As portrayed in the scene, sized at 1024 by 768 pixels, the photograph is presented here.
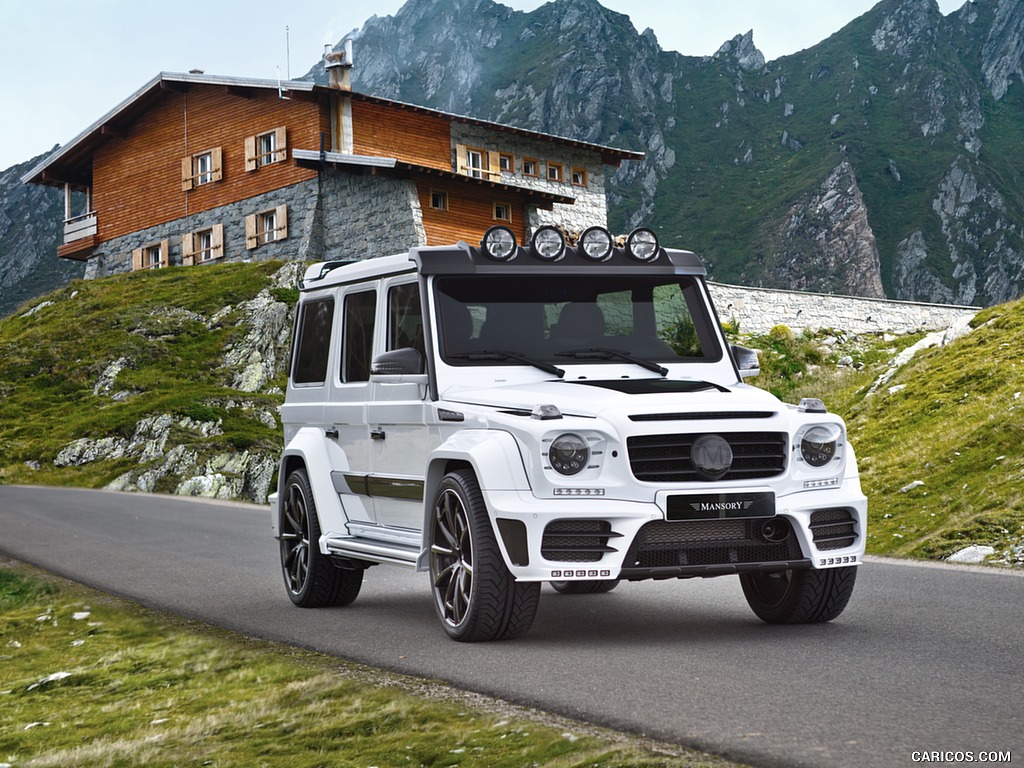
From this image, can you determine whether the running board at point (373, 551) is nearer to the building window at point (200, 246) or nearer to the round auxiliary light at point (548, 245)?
the round auxiliary light at point (548, 245)

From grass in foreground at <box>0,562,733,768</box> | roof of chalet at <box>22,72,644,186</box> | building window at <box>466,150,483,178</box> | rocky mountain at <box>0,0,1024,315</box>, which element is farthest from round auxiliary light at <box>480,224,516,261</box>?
rocky mountain at <box>0,0,1024,315</box>

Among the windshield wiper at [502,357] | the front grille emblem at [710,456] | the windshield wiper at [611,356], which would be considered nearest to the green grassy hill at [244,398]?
the windshield wiper at [611,356]

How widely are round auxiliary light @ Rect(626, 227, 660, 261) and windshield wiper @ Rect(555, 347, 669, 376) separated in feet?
2.13

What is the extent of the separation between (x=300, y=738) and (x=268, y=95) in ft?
161

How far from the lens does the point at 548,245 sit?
29.1 ft

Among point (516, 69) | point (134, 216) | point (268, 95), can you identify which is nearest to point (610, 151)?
point (268, 95)

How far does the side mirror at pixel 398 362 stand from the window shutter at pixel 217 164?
47658 millimetres

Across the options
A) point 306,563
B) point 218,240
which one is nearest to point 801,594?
point 306,563

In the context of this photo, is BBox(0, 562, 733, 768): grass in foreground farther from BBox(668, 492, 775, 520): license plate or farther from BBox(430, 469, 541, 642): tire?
BBox(668, 492, 775, 520): license plate

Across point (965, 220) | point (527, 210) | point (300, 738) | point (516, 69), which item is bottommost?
point (300, 738)

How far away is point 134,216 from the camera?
5912 centimetres

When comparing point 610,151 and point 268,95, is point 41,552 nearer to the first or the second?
point 268,95

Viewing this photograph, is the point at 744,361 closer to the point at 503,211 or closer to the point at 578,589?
the point at 578,589

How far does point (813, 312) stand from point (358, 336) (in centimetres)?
3835
